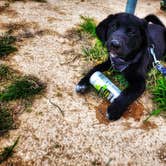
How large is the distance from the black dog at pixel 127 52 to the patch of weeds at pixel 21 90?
512mm

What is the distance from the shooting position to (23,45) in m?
4.65

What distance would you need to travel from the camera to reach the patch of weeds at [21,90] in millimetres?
3523

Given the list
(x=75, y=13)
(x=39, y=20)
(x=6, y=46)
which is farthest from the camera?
(x=75, y=13)

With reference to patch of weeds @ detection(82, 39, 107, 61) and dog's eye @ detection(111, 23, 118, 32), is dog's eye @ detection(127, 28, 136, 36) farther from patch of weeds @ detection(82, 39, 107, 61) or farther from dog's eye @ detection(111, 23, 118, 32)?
patch of weeds @ detection(82, 39, 107, 61)

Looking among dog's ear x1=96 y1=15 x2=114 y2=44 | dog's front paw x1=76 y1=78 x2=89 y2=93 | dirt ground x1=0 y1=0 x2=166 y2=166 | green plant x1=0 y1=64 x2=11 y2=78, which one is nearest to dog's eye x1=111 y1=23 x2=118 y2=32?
dog's ear x1=96 y1=15 x2=114 y2=44

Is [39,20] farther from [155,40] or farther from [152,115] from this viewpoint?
[152,115]

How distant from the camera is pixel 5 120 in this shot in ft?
10.6

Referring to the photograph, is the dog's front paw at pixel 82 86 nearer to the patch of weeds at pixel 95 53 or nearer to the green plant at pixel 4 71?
the patch of weeds at pixel 95 53

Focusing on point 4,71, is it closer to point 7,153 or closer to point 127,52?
point 7,153

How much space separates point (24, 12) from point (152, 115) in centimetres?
329

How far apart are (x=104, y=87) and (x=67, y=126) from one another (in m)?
0.68

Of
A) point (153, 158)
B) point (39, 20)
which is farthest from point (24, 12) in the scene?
point (153, 158)

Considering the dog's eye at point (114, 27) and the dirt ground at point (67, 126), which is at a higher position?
the dog's eye at point (114, 27)

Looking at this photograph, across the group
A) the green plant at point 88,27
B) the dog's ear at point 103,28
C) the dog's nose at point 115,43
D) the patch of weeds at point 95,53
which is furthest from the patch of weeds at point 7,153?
the green plant at point 88,27
